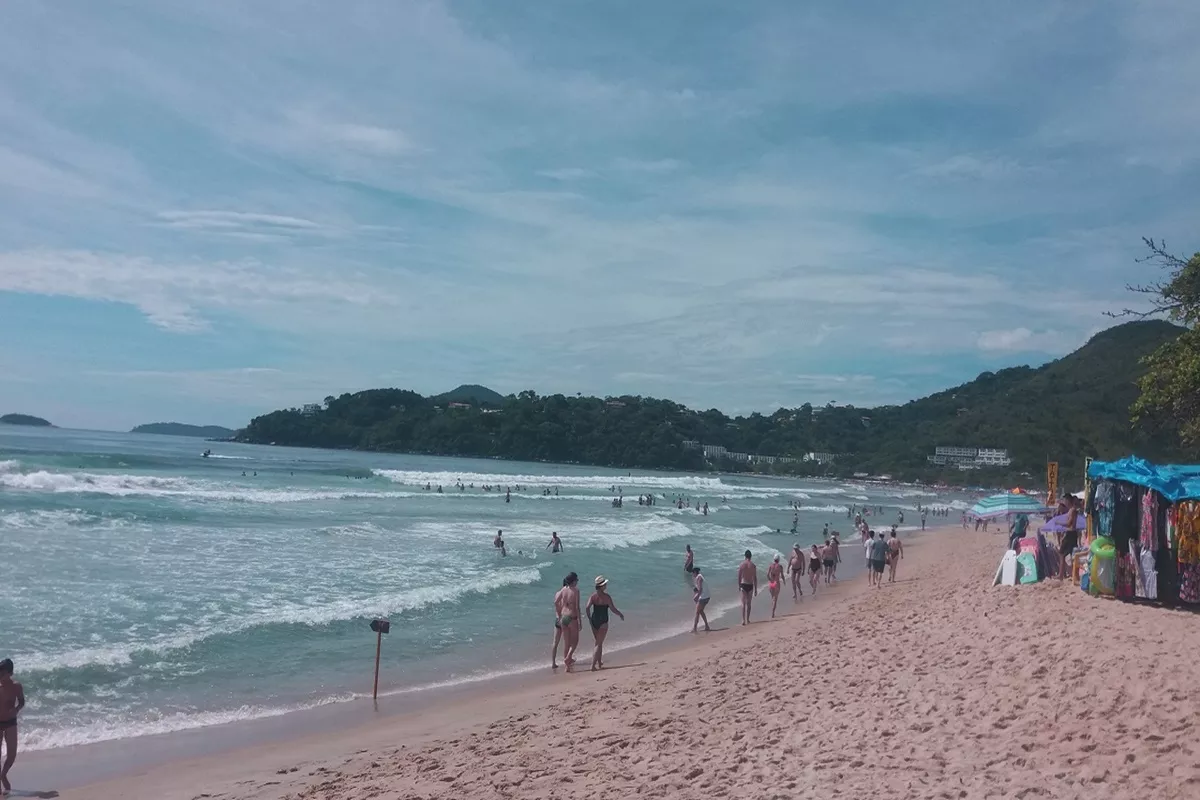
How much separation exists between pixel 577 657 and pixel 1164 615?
7.65 meters

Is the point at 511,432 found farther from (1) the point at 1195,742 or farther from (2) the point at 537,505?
(1) the point at 1195,742

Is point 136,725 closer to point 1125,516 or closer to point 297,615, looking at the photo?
point 297,615

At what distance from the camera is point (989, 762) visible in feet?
19.7

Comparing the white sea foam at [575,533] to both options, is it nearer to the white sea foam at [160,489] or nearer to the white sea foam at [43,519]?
the white sea foam at [43,519]

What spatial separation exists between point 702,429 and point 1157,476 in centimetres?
16075

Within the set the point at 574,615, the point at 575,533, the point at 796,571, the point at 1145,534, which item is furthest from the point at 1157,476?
the point at 575,533

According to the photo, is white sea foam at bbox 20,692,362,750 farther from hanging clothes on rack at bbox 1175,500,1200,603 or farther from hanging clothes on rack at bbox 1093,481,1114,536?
hanging clothes on rack at bbox 1175,500,1200,603

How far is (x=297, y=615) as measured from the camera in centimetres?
1456

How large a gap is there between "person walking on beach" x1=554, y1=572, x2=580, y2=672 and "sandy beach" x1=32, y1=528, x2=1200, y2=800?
714 millimetres

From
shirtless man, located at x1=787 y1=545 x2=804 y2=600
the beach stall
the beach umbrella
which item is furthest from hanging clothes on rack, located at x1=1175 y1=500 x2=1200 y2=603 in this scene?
the beach umbrella

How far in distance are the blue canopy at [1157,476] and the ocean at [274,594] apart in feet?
24.7

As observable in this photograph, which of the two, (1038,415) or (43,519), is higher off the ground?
(1038,415)

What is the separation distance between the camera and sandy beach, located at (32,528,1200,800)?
233 inches

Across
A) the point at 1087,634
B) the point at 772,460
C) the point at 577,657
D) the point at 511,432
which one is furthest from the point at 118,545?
the point at 772,460
